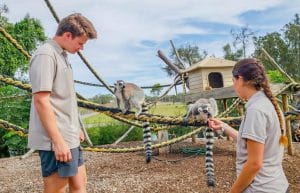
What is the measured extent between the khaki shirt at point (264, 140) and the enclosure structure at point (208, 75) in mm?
5692

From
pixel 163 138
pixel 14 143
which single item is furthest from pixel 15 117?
pixel 163 138

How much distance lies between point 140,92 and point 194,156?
5.89ft

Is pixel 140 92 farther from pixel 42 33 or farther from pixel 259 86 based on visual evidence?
pixel 42 33

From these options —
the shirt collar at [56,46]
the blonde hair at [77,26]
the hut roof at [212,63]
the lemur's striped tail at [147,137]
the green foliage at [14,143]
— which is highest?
the hut roof at [212,63]

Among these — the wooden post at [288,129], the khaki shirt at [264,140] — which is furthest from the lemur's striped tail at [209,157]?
the khaki shirt at [264,140]

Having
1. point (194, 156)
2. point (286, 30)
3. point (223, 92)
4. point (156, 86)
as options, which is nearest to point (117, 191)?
point (194, 156)

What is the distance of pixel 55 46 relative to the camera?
215cm

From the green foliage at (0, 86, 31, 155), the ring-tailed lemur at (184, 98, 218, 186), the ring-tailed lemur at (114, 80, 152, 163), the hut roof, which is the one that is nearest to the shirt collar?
the ring-tailed lemur at (184, 98, 218, 186)

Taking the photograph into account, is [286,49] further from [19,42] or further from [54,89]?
[54,89]

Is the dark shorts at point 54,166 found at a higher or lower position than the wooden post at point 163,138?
higher

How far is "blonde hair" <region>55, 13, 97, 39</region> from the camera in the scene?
210 centimetres

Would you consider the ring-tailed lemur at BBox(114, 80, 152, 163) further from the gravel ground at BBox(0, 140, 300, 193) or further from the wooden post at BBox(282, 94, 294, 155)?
the wooden post at BBox(282, 94, 294, 155)

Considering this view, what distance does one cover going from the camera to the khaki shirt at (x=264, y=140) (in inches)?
64.0

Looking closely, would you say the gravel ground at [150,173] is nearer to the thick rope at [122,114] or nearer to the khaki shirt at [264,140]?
the thick rope at [122,114]
